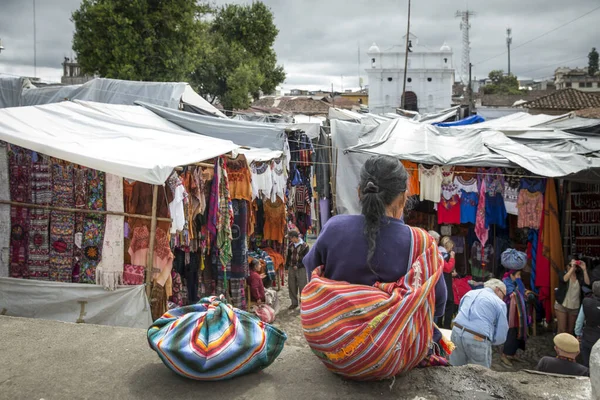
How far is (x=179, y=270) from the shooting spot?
636cm

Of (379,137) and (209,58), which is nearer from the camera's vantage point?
(379,137)

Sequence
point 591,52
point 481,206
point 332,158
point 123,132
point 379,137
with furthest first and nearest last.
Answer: point 591,52 → point 332,158 → point 379,137 → point 481,206 → point 123,132

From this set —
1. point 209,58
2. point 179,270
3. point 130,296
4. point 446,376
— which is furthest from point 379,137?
point 209,58

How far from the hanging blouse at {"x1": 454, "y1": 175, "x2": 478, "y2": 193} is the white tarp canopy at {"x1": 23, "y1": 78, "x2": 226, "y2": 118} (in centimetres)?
558

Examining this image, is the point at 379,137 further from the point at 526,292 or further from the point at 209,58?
the point at 209,58

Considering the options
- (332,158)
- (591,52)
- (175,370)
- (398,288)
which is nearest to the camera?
(398,288)

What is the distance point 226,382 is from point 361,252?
95cm

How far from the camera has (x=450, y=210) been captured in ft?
26.7

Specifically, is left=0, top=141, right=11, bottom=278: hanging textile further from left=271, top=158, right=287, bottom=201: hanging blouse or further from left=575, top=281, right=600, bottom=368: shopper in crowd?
left=575, top=281, right=600, bottom=368: shopper in crowd

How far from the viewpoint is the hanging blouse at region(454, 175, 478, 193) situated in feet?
25.8

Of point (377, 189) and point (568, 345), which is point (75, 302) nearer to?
point (377, 189)

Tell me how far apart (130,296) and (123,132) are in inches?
79.6

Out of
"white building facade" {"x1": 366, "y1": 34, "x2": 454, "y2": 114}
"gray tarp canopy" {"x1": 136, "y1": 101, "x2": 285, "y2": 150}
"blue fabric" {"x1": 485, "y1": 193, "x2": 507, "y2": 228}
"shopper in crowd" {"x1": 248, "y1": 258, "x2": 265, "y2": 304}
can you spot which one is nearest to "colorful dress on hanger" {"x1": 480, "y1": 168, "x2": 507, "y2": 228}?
"blue fabric" {"x1": 485, "y1": 193, "x2": 507, "y2": 228}

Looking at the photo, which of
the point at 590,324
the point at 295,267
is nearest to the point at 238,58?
the point at 295,267
